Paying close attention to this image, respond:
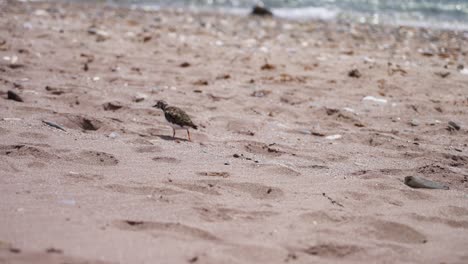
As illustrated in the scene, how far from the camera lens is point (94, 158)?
357 cm

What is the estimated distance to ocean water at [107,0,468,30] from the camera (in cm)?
1596

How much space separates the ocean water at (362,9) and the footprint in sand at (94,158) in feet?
41.4

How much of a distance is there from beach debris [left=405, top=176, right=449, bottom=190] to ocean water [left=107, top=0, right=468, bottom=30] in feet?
38.9

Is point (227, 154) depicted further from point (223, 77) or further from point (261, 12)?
point (261, 12)

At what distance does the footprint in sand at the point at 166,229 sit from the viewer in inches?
100

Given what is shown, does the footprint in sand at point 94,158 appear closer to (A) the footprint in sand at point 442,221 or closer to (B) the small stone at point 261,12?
(A) the footprint in sand at point 442,221

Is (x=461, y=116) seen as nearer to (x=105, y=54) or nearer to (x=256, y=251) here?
(x=256, y=251)

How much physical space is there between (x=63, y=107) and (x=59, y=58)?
2241mm

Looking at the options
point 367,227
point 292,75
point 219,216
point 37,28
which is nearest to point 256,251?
point 219,216

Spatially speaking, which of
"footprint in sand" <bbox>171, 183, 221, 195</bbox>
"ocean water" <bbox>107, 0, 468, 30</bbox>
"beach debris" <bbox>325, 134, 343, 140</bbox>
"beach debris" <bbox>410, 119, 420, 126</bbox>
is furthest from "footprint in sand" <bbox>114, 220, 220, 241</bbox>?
"ocean water" <bbox>107, 0, 468, 30</bbox>

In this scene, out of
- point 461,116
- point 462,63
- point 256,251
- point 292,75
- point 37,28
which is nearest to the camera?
point 256,251

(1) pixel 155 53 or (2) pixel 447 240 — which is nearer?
(2) pixel 447 240

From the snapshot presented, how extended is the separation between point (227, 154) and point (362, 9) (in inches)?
643

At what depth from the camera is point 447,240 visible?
9.02 feet
